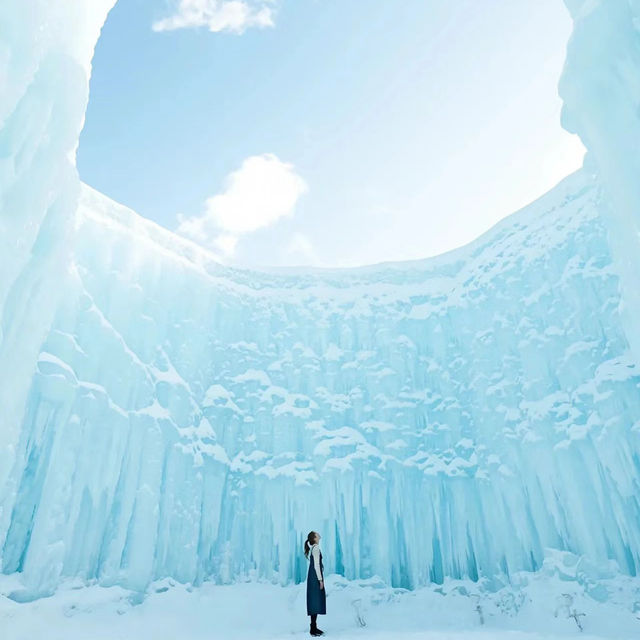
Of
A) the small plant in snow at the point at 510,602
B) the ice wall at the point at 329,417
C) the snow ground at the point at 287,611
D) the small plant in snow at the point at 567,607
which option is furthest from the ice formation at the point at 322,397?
the small plant in snow at the point at 567,607

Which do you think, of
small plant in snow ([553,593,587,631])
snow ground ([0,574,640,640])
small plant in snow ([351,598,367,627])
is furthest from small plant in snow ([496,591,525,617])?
small plant in snow ([351,598,367,627])

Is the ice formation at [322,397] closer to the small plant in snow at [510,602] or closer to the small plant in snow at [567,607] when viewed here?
the small plant in snow at [510,602]

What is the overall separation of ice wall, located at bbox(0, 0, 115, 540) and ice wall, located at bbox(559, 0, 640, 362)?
22.2 feet

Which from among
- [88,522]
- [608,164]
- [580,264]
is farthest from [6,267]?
[580,264]

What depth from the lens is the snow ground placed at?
898 cm

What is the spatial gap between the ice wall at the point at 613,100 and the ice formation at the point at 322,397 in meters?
0.06

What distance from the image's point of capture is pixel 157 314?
1383 centimetres

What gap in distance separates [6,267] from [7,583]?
20.8 ft

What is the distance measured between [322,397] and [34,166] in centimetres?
1029

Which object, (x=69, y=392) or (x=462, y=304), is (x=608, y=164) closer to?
(x=462, y=304)

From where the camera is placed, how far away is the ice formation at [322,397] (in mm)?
9086

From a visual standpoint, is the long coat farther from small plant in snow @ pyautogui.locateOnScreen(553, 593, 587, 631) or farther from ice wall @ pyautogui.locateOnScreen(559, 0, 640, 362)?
ice wall @ pyautogui.locateOnScreen(559, 0, 640, 362)

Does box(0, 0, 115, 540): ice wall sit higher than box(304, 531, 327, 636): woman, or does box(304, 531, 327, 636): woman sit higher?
box(0, 0, 115, 540): ice wall

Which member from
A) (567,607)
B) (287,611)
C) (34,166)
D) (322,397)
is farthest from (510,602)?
(34,166)
